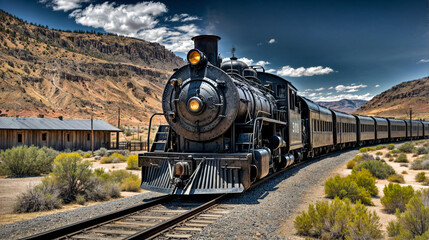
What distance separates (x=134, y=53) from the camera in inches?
4973

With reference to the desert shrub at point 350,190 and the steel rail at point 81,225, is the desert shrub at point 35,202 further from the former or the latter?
the desert shrub at point 350,190

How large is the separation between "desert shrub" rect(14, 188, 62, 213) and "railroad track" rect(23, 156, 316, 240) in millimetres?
3336

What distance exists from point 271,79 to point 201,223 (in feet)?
30.6

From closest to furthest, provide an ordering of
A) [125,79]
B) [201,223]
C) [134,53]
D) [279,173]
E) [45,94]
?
[201,223]
[279,173]
[45,94]
[125,79]
[134,53]

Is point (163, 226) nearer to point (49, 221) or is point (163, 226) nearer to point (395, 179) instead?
point (49, 221)

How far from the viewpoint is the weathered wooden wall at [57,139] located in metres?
27.7

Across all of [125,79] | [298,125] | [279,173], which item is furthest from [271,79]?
[125,79]

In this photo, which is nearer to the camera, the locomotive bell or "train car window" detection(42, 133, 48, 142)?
the locomotive bell

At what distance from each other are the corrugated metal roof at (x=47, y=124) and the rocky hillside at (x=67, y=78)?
27.8 meters

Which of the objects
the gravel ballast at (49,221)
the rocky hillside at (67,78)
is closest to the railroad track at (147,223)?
the gravel ballast at (49,221)

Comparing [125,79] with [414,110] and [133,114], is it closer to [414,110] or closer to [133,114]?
[133,114]

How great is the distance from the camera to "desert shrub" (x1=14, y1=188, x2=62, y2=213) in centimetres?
860

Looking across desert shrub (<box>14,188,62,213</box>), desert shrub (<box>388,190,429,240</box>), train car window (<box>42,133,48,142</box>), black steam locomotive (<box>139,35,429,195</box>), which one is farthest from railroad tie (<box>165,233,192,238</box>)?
train car window (<box>42,133,48,142</box>)

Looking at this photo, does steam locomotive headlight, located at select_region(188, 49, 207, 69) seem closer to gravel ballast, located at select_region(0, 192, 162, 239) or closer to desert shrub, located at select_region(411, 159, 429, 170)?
gravel ballast, located at select_region(0, 192, 162, 239)
